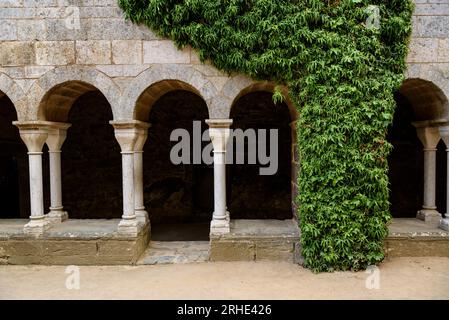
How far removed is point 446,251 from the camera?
15.6 ft

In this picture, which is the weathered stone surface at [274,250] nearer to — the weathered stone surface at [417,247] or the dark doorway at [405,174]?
the weathered stone surface at [417,247]

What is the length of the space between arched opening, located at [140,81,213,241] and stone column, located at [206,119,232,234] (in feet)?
11.8

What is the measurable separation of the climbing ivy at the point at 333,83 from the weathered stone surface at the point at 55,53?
1.37 metres

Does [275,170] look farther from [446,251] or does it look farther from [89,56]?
[89,56]

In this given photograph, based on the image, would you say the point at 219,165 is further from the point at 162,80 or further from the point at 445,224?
the point at 445,224

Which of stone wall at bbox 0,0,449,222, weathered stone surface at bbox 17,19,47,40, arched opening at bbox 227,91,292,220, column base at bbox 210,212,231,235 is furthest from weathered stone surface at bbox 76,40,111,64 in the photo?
arched opening at bbox 227,91,292,220

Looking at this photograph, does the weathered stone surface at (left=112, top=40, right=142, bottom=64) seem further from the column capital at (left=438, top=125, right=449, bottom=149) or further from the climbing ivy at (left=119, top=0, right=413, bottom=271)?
the column capital at (left=438, top=125, right=449, bottom=149)

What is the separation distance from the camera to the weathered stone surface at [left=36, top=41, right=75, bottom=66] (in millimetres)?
4793

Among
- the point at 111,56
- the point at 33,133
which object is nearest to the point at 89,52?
the point at 111,56

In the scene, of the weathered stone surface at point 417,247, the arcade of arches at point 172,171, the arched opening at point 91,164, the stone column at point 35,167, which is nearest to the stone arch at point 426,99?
the weathered stone surface at point 417,247

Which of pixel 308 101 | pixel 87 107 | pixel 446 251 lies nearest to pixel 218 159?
pixel 308 101

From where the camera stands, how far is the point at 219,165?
4.91 metres

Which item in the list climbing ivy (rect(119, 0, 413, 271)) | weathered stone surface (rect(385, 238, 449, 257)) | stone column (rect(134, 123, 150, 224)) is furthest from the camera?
stone column (rect(134, 123, 150, 224))

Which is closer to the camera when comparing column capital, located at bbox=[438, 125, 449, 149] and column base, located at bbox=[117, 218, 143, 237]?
column base, located at bbox=[117, 218, 143, 237]
